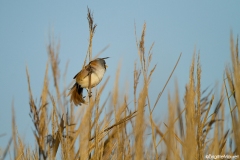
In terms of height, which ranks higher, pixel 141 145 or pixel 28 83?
pixel 28 83

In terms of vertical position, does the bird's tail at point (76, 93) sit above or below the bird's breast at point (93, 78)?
below

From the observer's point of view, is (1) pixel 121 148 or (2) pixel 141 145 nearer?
(2) pixel 141 145

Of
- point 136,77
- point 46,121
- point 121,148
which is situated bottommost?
point 121,148

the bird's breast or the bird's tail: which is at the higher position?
the bird's breast

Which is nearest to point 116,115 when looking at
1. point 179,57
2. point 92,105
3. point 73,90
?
point 92,105

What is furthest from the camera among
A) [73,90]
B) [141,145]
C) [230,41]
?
[73,90]

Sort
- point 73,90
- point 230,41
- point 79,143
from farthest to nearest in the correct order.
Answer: point 73,90
point 79,143
point 230,41

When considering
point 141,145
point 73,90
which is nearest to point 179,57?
point 141,145

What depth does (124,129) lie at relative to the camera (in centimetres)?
125

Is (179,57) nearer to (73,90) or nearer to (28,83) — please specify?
(28,83)

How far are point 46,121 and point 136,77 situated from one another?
480 mm

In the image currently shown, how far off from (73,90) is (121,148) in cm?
75

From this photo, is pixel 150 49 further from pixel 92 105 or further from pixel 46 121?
pixel 46 121

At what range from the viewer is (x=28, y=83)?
847mm
